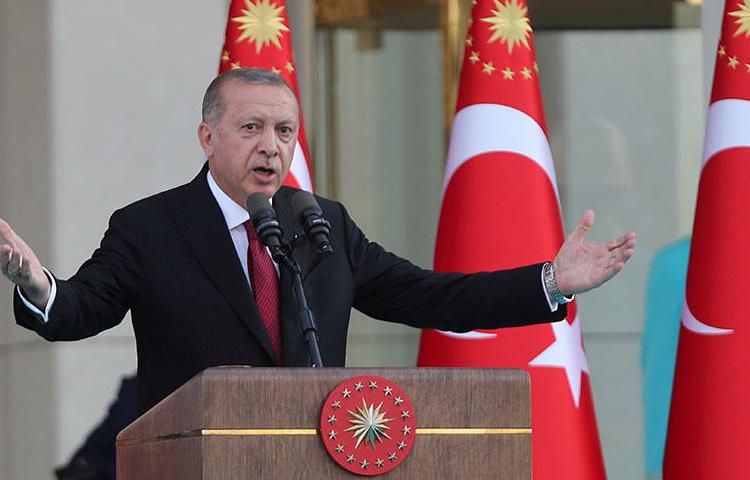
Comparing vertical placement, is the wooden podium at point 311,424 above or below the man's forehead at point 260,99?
below

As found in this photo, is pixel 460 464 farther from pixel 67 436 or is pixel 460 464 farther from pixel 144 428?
pixel 67 436

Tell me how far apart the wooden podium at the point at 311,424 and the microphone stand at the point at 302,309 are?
0.22m

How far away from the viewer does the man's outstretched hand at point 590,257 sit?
3359 millimetres

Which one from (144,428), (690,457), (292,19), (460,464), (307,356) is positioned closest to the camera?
(460,464)

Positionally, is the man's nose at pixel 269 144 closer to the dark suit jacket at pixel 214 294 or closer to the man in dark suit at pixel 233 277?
the man in dark suit at pixel 233 277

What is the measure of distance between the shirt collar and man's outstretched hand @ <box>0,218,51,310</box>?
51 cm

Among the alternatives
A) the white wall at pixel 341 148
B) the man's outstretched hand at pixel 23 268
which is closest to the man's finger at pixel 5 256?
the man's outstretched hand at pixel 23 268

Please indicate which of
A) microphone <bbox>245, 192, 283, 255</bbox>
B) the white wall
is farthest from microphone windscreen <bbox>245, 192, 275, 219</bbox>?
the white wall

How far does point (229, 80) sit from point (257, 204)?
1.66ft

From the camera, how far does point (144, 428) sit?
3049mm

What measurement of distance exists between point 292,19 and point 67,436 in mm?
2238

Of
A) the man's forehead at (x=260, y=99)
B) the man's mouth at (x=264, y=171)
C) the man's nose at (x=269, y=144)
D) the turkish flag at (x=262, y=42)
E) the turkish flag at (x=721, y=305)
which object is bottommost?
the turkish flag at (x=721, y=305)

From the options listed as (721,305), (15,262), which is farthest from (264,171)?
(721,305)

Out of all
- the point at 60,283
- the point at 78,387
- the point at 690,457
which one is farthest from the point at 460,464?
the point at 78,387
